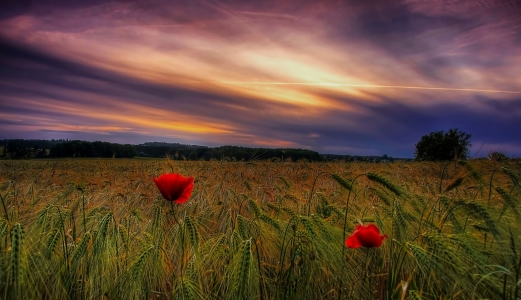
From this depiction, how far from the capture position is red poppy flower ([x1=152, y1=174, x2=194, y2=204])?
2.39 metres

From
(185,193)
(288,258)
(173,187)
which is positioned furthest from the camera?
(288,258)

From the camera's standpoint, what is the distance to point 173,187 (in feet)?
7.89

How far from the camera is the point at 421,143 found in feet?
186

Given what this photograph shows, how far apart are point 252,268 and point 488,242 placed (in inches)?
76.3

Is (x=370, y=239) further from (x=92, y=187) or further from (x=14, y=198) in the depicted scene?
(x=92, y=187)

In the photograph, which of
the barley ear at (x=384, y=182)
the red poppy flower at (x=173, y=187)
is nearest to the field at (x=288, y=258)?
the barley ear at (x=384, y=182)

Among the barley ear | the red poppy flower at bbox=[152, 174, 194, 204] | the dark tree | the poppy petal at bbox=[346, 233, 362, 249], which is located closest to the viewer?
the poppy petal at bbox=[346, 233, 362, 249]

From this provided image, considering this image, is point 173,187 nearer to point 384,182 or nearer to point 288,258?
point 288,258

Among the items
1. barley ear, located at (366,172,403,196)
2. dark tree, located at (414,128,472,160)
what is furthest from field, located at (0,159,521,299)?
dark tree, located at (414,128,472,160)

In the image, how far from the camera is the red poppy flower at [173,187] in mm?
2387

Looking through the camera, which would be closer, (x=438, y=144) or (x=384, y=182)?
(x=384, y=182)

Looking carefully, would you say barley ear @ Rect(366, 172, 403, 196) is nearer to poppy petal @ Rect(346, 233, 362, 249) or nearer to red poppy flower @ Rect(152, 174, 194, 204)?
poppy petal @ Rect(346, 233, 362, 249)

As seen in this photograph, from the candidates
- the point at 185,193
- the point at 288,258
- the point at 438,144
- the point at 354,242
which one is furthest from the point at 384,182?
the point at 438,144

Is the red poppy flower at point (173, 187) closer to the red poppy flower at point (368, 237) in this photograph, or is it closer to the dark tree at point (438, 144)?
the red poppy flower at point (368, 237)
